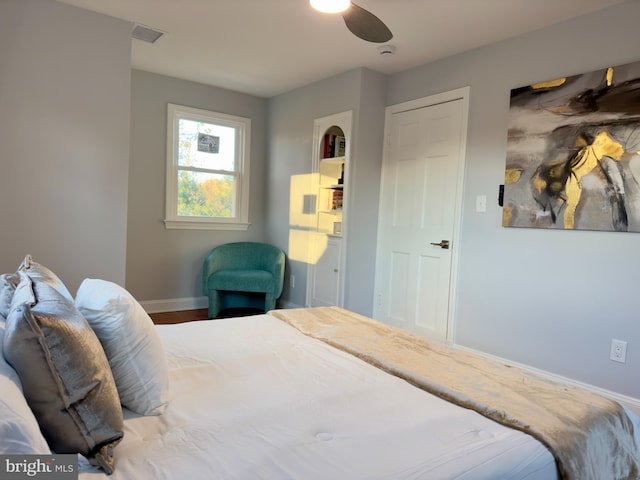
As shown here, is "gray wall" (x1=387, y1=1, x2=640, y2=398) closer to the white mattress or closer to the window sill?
the white mattress

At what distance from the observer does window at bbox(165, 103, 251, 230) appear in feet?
14.5

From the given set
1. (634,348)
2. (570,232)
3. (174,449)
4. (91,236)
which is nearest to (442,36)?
(570,232)

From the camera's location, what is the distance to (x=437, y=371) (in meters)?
1.46

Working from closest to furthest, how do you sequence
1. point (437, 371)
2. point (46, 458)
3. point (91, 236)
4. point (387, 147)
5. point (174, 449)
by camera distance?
point (46, 458), point (174, 449), point (437, 371), point (91, 236), point (387, 147)

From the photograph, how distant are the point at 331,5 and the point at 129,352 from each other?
65.5 inches

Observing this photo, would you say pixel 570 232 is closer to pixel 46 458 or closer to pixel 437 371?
pixel 437 371

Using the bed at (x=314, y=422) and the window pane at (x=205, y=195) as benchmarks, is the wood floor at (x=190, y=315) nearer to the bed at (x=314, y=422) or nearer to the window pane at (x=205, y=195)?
the window pane at (x=205, y=195)

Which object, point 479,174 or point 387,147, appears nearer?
point 479,174

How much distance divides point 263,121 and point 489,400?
4.35 metres

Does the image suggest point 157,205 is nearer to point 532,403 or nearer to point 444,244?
point 444,244

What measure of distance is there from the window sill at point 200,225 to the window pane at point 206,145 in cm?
62

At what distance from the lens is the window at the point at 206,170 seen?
4406 millimetres

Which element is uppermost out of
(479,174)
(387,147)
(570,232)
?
(387,147)

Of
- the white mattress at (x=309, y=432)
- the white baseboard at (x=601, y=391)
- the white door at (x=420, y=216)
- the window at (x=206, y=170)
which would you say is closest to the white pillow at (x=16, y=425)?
the white mattress at (x=309, y=432)
